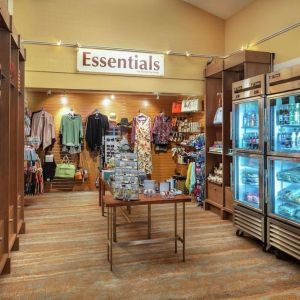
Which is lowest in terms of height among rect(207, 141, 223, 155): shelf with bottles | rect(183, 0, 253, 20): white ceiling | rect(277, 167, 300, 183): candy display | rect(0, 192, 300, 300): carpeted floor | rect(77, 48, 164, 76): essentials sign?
rect(0, 192, 300, 300): carpeted floor

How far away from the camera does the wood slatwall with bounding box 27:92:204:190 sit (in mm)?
8047

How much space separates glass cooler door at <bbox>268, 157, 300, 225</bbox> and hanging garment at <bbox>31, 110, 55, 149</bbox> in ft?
18.6

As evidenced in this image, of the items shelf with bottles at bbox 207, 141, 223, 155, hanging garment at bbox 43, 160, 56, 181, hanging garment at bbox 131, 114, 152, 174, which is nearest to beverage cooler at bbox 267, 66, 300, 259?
shelf with bottles at bbox 207, 141, 223, 155

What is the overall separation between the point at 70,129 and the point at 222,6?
448 cm

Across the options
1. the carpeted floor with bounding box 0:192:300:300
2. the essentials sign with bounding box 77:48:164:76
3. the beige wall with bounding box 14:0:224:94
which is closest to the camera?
the carpeted floor with bounding box 0:192:300:300

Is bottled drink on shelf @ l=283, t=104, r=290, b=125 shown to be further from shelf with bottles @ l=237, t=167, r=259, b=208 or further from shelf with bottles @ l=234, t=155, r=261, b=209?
shelf with bottles @ l=237, t=167, r=259, b=208

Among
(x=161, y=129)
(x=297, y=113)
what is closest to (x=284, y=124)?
(x=297, y=113)

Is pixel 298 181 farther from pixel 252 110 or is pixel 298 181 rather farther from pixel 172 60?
pixel 172 60

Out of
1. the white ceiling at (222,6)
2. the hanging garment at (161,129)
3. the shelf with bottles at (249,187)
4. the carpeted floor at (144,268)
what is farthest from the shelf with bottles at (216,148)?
the white ceiling at (222,6)

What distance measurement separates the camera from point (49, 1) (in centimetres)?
571

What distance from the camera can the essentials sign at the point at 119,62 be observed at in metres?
5.77

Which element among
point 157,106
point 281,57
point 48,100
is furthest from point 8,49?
point 157,106

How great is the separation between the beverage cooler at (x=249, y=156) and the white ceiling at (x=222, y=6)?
2224mm

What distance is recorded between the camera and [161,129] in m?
8.33
